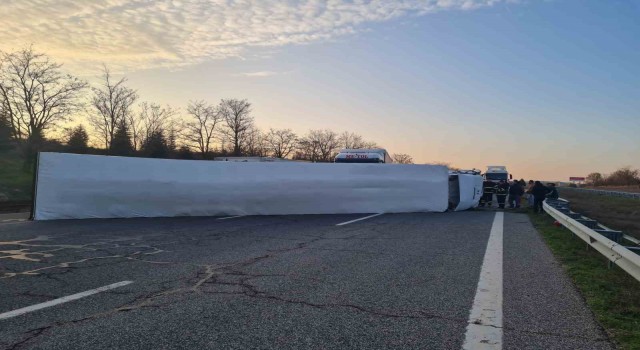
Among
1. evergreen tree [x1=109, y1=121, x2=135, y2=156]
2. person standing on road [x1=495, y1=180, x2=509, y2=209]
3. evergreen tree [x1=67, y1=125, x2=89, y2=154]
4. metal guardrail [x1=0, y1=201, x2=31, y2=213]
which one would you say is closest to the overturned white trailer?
person standing on road [x1=495, y1=180, x2=509, y2=209]

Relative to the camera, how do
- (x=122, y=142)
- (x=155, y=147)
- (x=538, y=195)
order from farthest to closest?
(x=155, y=147)
(x=122, y=142)
(x=538, y=195)

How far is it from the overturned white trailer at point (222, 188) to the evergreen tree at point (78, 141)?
3350 cm

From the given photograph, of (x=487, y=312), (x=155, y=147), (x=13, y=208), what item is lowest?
(x=13, y=208)

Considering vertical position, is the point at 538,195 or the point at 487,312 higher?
the point at 538,195

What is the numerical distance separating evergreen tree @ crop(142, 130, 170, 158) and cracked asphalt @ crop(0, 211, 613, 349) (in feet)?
159

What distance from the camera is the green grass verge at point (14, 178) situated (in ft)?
104

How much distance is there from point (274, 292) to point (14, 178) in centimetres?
3652

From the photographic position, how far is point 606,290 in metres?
6.01

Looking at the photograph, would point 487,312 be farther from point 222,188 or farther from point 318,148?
point 318,148

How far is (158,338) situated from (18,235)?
8468mm

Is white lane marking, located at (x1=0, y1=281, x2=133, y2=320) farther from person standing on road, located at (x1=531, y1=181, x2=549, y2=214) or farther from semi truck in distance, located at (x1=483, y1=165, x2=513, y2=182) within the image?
semi truck in distance, located at (x1=483, y1=165, x2=513, y2=182)

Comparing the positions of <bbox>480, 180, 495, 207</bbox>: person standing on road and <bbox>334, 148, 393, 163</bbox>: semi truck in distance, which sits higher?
<bbox>334, 148, 393, 163</bbox>: semi truck in distance

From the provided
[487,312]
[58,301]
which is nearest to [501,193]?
[487,312]

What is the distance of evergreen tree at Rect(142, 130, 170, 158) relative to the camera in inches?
2261
